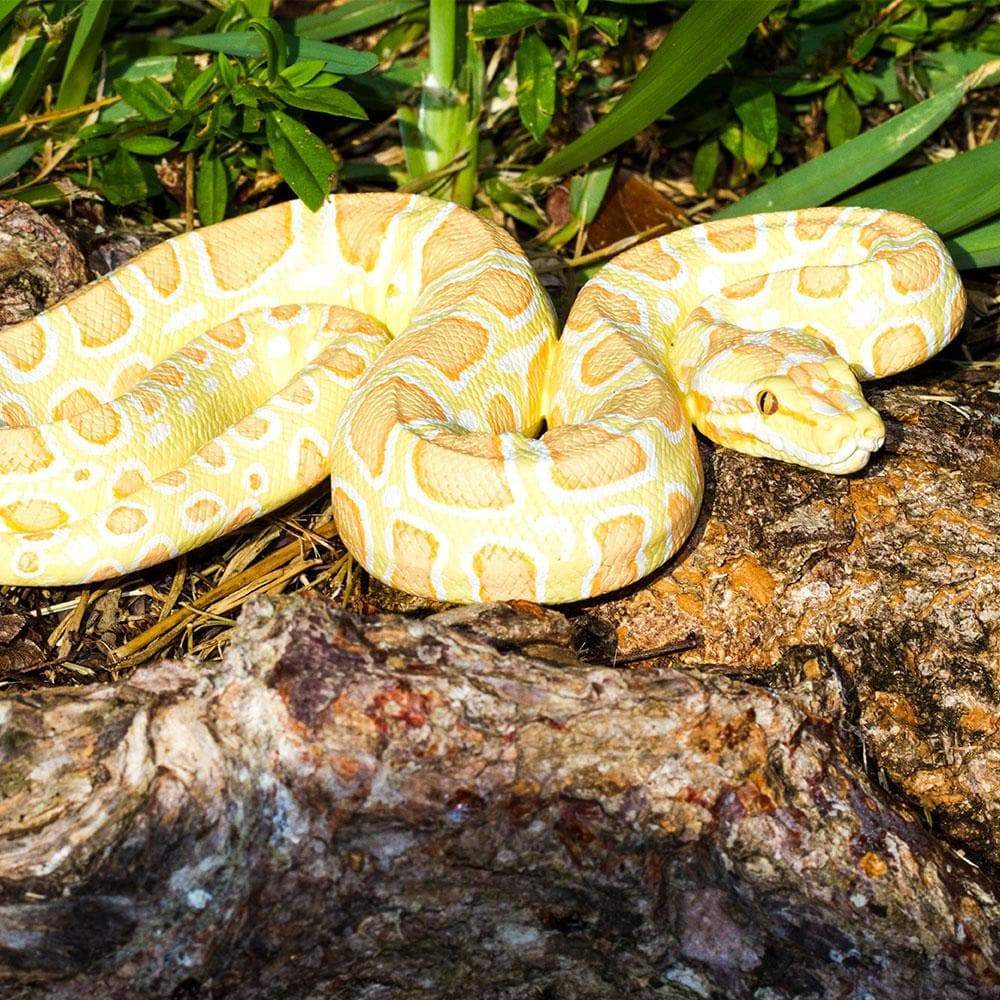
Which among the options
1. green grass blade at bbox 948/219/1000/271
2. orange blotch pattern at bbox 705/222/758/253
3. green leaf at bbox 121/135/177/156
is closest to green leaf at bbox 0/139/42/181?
green leaf at bbox 121/135/177/156

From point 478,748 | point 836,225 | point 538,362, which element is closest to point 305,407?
point 538,362

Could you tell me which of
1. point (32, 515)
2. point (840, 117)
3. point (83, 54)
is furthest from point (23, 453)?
point (840, 117)

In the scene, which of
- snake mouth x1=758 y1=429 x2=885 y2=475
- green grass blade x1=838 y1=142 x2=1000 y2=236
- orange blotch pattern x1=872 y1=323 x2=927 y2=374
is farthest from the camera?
green grass blade x1=838 y1=142 x2=1000 y2=236

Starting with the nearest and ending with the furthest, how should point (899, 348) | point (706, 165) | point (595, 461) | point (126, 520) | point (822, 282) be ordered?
point (595, 461)
point (126, 520)
point (899, 348)
point (822, 282)
point (706, 165)

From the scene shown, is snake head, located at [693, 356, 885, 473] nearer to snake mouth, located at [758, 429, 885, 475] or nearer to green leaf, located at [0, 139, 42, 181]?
snake mouth, located at [758, 429, 885, 475]

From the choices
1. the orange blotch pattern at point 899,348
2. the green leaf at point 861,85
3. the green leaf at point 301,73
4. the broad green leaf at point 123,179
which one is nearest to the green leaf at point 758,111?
the green leaf at point 861,85

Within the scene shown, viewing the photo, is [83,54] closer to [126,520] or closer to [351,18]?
[351,18]

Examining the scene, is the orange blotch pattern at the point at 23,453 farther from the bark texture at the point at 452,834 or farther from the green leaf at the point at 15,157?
the bark texture at the point at 452,834
